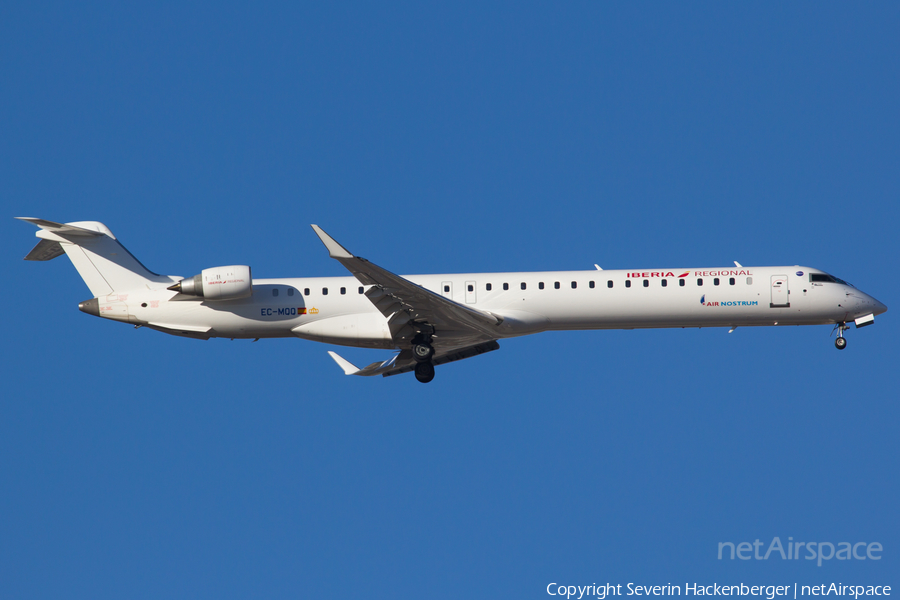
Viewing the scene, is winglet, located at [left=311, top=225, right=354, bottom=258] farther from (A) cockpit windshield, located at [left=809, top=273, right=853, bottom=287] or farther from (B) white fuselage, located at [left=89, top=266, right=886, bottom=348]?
(A) cockpit windshield, located at [left=809, top=273, right=853, bottom=287]

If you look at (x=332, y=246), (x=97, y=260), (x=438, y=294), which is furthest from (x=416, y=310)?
(x=97, y=260)

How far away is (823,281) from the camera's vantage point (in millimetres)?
23828

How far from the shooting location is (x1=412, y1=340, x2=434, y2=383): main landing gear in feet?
75.6

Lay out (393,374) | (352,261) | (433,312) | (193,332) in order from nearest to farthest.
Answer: (352,261)
(433,312)
(193,332)
(393,374)

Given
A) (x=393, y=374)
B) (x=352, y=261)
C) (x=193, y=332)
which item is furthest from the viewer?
(x=393, y=374)

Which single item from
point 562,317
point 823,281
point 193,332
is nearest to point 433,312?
point 562,317

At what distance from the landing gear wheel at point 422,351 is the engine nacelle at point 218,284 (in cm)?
492

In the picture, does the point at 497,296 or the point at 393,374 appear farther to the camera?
the point at 393,374

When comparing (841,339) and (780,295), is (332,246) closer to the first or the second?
(780,295)

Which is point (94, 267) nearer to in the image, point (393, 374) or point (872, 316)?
point (393, 374)

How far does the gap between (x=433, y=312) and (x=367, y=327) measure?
2.10 metres

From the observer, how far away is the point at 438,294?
22891 mm

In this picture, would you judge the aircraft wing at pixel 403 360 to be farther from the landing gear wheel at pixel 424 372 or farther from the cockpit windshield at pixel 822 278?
the cockpit windshield at pixel 822 278

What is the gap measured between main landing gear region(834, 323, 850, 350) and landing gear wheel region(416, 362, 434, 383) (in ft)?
38.8
